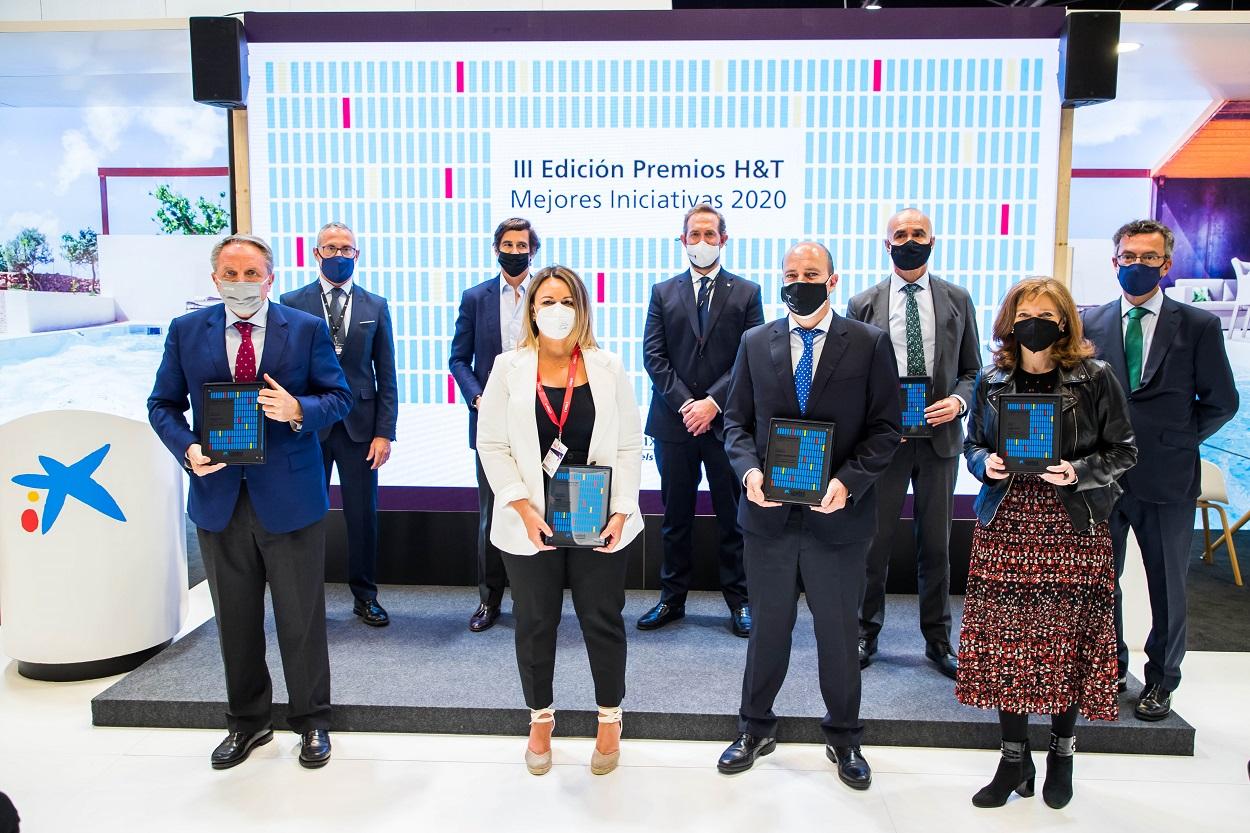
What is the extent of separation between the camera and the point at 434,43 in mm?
4477

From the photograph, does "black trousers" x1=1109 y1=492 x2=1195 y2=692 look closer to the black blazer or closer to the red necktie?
the black blazer

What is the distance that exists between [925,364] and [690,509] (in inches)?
46.9

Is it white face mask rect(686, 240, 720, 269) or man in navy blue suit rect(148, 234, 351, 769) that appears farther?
white face mask rect(686, 240, 720, 269)

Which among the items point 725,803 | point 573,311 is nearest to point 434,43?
point 573,311

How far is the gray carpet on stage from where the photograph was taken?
3.20 metres

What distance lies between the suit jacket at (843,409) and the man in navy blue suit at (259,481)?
1.40 metres

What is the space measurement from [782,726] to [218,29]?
13.4 feet

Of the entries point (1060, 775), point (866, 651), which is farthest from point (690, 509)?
point (1060, 775)

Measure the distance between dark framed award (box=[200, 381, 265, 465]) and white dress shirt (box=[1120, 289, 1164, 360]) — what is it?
117 inches

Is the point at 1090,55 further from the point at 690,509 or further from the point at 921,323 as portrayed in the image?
the point at 690,509

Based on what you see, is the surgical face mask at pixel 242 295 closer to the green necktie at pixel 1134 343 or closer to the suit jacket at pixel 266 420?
the suit jacket at pixel 266 420

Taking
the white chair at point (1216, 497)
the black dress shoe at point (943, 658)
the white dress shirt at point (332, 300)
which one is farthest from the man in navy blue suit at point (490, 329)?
the white chair at point (1216, 497)

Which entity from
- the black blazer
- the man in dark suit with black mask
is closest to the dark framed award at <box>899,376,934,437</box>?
the man in dark suit with black mask

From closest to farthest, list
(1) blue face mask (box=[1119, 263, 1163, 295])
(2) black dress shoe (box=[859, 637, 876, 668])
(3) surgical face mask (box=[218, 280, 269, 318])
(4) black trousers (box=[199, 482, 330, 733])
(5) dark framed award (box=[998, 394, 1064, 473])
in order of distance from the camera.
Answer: (5) dark framed award (box=[998, 394, 1064, 473])
(3) surgical face mask (box=[218, 280, 269, 318])
(4) black trousers (box=[199, 482, 330, 733])
(1) blue face mask (box=[1119, 263, 1163, 295])
(2) black dress shoe (box=[859, 637, 876, 668])
